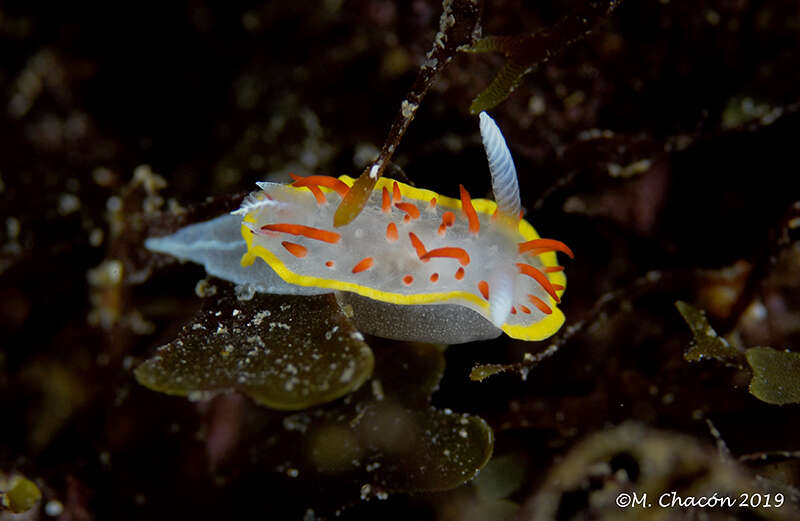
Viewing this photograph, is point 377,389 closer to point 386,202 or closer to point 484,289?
point 484,289

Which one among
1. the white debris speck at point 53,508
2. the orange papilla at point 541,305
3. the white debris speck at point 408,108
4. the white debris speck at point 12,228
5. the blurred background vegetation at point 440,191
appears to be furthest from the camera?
the white debris speck at point 12,228

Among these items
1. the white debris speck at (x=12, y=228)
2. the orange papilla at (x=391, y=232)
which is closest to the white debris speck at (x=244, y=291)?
the orange papilla at (x=391, y=232)

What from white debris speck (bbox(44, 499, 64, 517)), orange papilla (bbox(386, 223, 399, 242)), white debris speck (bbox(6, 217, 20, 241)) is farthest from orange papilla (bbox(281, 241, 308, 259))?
white debris speck (bbox(6, 217, 20, 241))

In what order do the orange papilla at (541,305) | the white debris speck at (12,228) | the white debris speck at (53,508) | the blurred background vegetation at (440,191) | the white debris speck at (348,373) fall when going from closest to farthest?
the white debris speck at (348,373) < the orange papilla at (541,305) < the blurred background vegetation at (440,191) < the white debris speck at (53,508) < the white debris speck at (12,228)

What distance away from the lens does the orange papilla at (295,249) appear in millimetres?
2070

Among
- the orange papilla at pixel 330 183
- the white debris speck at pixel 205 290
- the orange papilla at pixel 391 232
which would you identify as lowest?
the white debris speck at pixel 205 290

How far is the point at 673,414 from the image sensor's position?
241 cm

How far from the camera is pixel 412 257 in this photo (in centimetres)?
213

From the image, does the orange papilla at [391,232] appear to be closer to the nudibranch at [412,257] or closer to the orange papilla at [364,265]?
the nudibranch at [412,257]

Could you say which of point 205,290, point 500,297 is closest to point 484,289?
point 500,297

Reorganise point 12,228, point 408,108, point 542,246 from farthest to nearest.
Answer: point 12,228 → point 542,246 → point 408,108

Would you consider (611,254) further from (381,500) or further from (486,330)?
(381,500)

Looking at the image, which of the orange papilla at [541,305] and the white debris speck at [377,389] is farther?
the white debris speck at [377,389]

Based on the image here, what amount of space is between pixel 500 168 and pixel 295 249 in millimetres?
796
